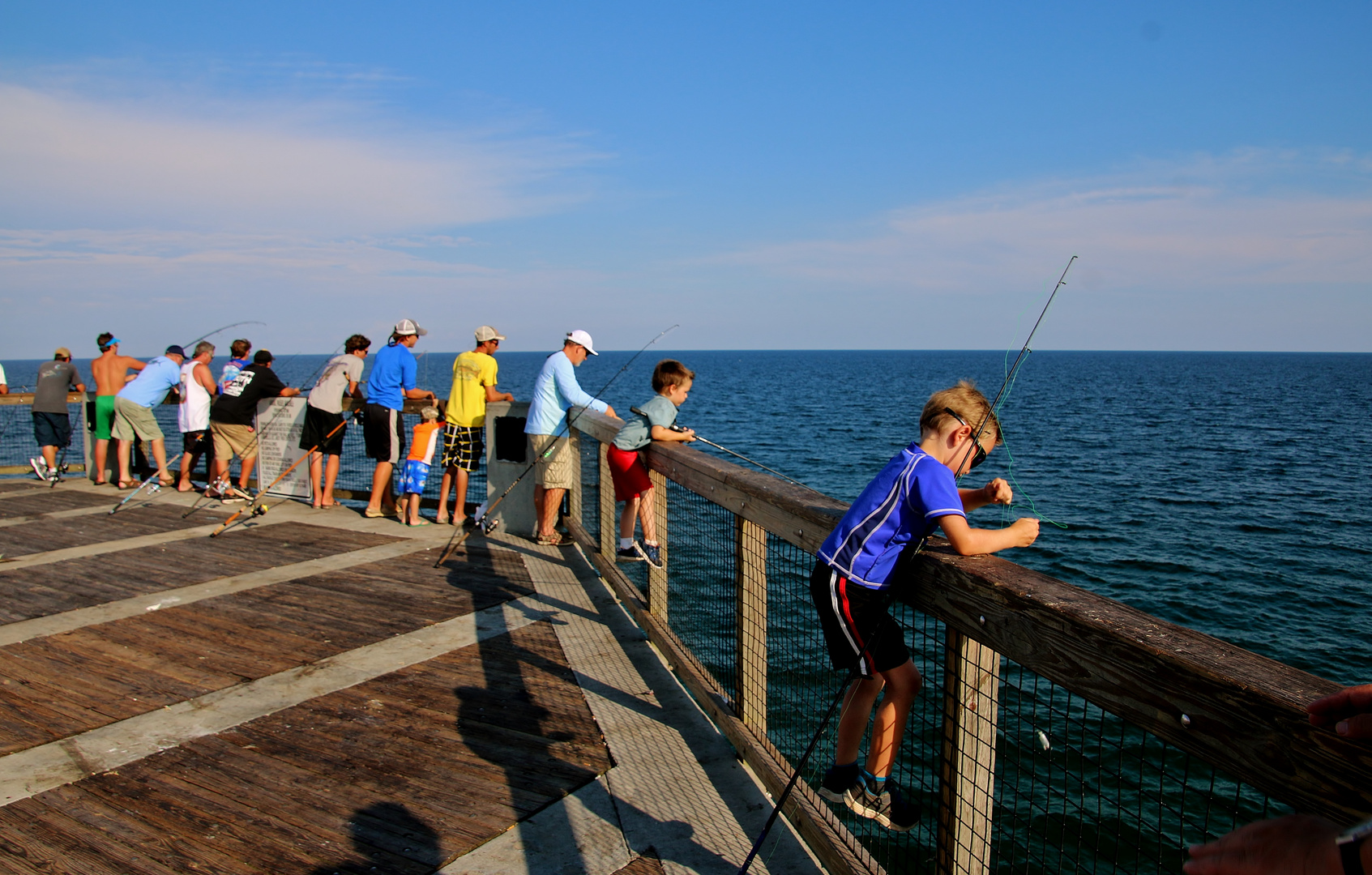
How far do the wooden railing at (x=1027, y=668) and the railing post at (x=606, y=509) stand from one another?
1773mm

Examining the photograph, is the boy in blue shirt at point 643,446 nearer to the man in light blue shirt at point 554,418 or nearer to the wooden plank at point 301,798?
the man in light blue shirt at point 554,418

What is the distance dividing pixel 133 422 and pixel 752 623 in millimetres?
8541

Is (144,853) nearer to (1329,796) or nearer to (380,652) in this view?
(380,652)

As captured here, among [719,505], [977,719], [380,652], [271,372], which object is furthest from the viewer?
[271,372]

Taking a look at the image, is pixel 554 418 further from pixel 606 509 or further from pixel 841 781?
pixel 841 781

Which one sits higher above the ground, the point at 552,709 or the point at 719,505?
the point at 719,505

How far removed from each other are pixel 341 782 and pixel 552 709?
0.91 meters

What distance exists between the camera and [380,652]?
4418 millimetres

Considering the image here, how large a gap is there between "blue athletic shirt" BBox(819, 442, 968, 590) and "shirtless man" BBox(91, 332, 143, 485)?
32.1 feet

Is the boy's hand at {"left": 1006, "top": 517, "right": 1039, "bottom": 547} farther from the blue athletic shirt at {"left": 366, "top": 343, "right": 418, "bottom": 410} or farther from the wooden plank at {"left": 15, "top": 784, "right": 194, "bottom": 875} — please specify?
the blue athletic shirt at {"left": 366, "top": 343, "right": 418, "bottom": 410}

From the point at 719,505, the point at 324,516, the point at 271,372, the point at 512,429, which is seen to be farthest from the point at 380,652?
the point at 271,372

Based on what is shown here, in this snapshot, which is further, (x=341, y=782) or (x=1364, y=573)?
(x=1364, y=573)

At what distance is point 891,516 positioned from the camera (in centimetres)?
227

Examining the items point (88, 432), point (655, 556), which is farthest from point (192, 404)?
point (655, 556)
